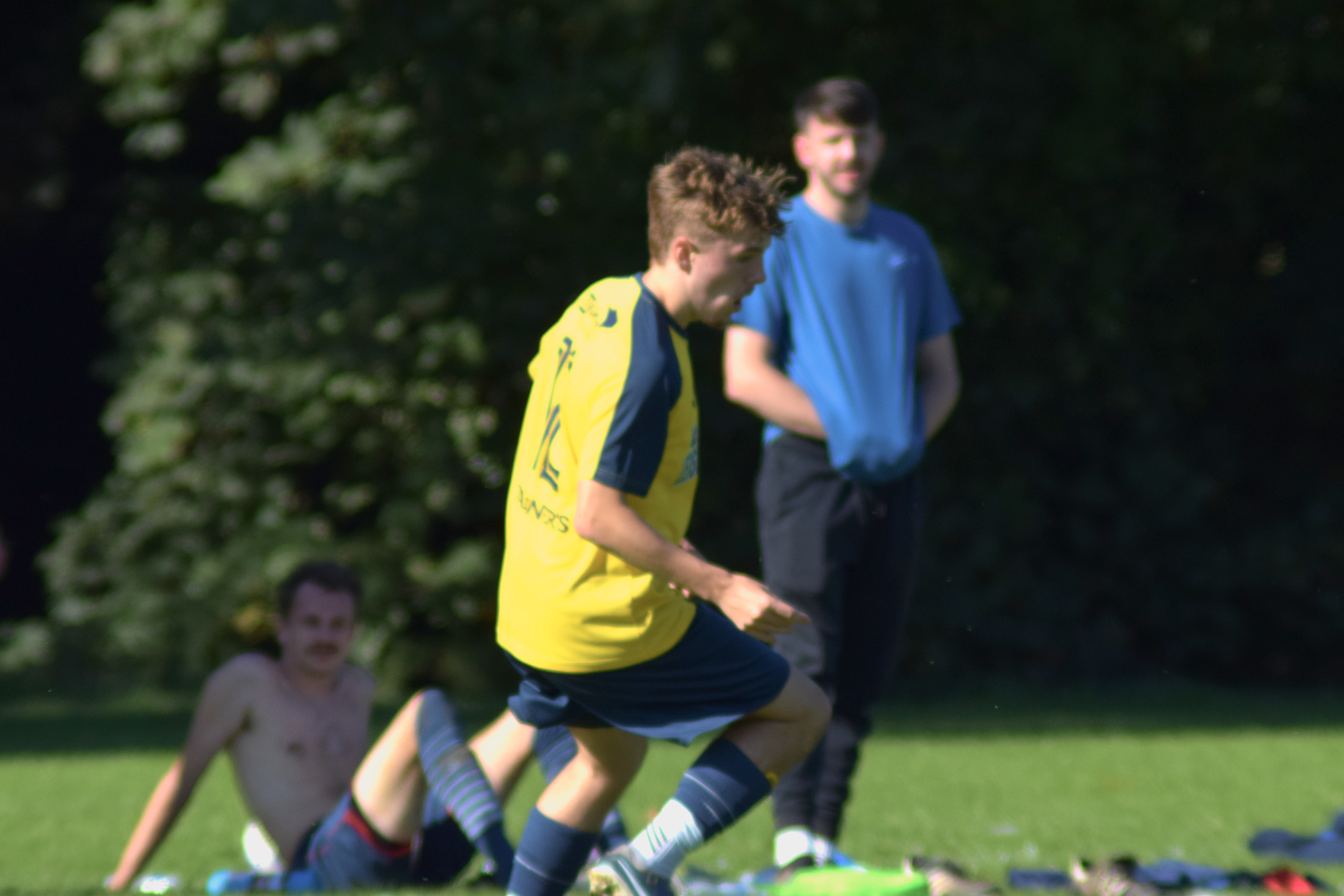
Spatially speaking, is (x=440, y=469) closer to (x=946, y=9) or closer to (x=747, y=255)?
(x=946, y=9)

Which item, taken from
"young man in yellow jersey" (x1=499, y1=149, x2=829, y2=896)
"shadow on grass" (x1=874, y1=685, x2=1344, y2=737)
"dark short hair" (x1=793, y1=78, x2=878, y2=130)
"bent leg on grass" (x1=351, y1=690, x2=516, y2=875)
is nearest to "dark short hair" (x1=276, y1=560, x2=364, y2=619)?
"bent leg on grass" (x1=351, y1=690, x2=516, y2=875)

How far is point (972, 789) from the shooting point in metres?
6.01

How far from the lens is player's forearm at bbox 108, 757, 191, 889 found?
380 centimetres

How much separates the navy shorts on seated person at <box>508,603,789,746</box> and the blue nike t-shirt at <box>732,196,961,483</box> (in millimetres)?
980

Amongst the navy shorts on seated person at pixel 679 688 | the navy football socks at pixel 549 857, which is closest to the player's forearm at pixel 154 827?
the navy football socks at pixel 549 857

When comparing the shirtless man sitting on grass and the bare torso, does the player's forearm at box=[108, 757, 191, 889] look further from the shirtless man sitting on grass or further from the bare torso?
the bare torso

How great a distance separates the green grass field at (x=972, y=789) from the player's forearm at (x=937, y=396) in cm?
114

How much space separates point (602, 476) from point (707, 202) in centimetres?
54

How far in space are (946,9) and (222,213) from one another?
4.37 metres

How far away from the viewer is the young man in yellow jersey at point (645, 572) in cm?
276

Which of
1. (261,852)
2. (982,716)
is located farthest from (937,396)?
(982,716)

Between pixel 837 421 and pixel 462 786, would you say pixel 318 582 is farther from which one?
pixel 837 421

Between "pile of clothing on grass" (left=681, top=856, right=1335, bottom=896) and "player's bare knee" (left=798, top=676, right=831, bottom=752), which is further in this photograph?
"pile of clothing on grass" (left=681, top=856, right=1335, bottom=896)

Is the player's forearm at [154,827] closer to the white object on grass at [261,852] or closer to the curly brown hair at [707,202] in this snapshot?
the white object on grass at [261,852]
